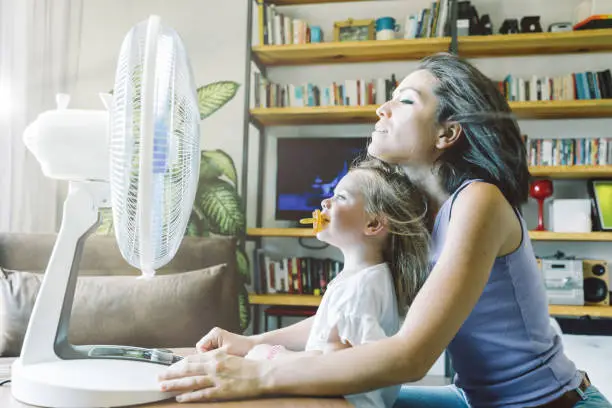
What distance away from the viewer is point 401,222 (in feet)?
3.08

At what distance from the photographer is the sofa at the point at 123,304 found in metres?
1.71

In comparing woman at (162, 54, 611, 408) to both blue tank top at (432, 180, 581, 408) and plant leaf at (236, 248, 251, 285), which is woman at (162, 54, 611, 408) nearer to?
blue tank top at (432, 180, 581, 408)

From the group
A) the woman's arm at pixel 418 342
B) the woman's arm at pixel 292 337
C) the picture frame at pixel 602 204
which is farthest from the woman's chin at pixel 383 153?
the picture frame at pixel 602 204

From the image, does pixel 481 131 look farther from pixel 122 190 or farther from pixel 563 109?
pixel 563 109

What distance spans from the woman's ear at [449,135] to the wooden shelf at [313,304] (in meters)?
2.00

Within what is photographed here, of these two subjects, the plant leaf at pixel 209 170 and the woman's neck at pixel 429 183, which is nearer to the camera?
the woman's neck at pixel 429 183

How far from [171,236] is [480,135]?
54 centimetres

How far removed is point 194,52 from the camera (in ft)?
11.5

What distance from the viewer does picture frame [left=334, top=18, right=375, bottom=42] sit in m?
3.12

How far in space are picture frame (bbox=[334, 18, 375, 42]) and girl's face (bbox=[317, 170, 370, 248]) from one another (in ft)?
7.55

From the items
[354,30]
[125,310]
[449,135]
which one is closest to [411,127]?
[449,135]

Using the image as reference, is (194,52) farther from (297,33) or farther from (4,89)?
(4,89)

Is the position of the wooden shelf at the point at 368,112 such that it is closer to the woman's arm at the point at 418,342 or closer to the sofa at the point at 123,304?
the sofa at the point at 123,304

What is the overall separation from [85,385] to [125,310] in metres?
1.16
